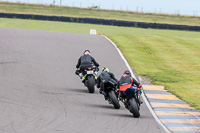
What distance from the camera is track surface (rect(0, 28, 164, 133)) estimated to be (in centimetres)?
1220

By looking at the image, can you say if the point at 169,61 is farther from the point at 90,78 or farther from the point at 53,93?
the point at 53,93

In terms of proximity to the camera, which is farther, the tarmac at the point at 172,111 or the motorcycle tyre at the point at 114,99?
the motorcycle tyre at the point at 114,99

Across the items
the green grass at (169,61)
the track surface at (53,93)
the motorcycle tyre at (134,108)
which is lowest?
the green grass at (169,61)

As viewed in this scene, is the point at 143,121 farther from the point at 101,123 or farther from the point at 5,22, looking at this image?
the point at 5,22

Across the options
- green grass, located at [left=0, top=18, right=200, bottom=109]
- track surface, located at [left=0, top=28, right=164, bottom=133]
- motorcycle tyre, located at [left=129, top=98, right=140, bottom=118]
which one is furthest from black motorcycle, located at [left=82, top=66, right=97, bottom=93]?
green grass, located at [left=0, top=18, right=200, bottom=109]

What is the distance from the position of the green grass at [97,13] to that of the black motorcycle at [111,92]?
46563 mm

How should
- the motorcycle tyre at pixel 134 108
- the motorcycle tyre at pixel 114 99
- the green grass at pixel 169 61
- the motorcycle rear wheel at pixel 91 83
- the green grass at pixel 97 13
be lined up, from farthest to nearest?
the green grass at pixel 97 13 < the green grass at pixel 169 61 < the motorcycle rear wheel at pixel 91 83 < the motorcycle tyre at pixel 114 99 < the motorcycle tyre at pixel 134 108

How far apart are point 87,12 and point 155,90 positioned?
44.9 metres

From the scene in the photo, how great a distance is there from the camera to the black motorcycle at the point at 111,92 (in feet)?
49.3

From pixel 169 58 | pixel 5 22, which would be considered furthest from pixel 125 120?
pixel 5 22

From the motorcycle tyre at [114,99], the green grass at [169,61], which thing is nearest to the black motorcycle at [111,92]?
the motorcycle tyre at [114,99]

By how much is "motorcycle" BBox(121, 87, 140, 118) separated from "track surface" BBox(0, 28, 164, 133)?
0.78ft

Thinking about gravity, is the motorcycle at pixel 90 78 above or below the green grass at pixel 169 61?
above

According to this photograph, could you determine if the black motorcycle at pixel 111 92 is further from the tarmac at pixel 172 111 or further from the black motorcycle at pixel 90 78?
the black motorcycle at pixel 90 78
